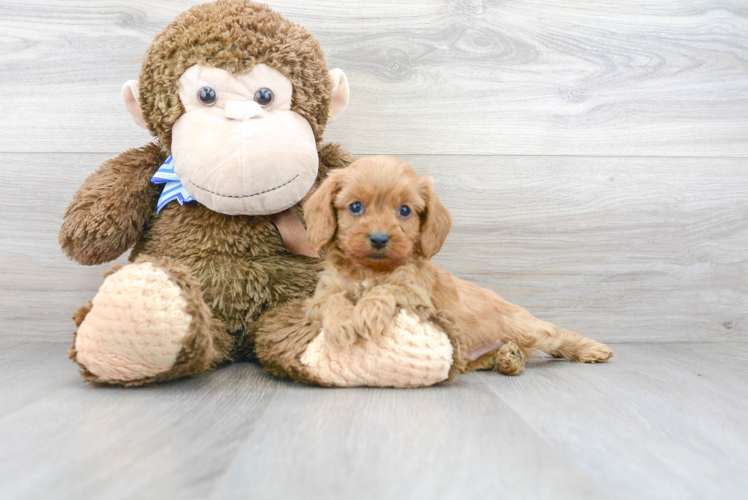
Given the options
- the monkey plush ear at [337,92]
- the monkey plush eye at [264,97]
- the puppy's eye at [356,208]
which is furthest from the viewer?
the monkey plush ear at [337,92]

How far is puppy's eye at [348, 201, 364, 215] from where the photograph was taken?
42.8 inches

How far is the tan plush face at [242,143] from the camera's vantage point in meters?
1.12

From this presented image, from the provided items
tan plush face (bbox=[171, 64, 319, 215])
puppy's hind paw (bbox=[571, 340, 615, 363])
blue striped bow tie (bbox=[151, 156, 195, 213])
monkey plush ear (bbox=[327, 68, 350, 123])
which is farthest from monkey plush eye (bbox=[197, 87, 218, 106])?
puppy's hind paw (bbox=[571, 340, 615, 363])

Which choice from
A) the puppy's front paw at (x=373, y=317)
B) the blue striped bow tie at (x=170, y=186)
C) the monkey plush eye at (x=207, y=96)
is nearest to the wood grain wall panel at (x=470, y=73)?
the blue striped bow tie at (x=170, y=186)

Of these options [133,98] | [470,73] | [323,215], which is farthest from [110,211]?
[470,73]

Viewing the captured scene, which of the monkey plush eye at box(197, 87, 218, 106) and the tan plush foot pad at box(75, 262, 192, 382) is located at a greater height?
the monkey plush eye at box(197, 87, 218, 106)

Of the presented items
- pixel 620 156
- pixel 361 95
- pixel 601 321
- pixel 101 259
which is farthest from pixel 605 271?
pixel 101 259

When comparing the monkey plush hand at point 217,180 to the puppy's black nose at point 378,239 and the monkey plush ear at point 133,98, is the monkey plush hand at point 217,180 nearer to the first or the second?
the monkey plush ear at point 133,98

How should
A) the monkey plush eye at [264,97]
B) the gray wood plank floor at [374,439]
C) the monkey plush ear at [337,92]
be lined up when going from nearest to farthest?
the gray wood plank floor at [374,439], the monkey plush eye at [264,97], the monkey plush ear at [337,92]

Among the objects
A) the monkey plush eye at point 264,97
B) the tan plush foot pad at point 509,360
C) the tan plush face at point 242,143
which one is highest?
the monkey plush eye at point 264,97

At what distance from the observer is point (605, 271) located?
5.49 ft

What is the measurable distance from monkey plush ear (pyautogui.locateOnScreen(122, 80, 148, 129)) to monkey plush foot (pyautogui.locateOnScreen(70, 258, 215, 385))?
0.42 metres

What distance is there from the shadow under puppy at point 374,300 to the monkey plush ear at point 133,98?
0.48 meters

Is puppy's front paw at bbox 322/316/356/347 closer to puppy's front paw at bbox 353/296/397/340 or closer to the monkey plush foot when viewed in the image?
puppy's front paw at bbox 353/296/397/340
